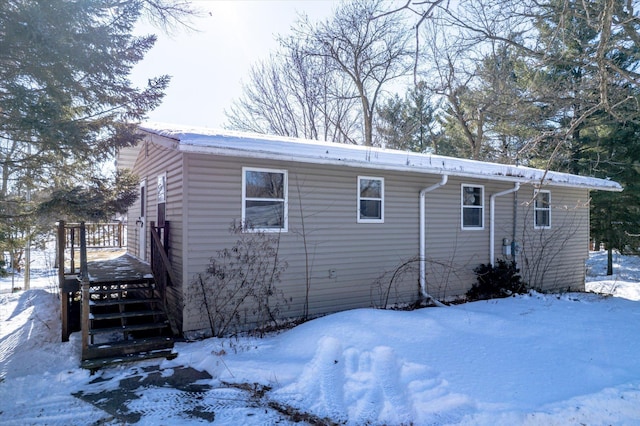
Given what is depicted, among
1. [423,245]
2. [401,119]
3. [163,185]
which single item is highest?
[401,119]

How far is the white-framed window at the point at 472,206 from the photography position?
9.21m

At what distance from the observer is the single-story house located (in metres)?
5.96

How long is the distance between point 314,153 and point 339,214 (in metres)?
1.42

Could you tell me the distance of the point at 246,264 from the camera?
6309 millimetres

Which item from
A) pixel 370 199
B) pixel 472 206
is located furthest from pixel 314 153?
pixel 472 206

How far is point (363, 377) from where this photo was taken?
4.13 meters

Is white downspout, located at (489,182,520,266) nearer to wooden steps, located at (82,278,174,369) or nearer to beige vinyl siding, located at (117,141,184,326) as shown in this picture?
beige vinyl siding, located at (117,141,184,326)

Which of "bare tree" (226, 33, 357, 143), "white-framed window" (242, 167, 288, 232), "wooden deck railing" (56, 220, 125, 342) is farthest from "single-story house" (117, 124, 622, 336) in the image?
"bare tree" (226, 33, 357, 143)

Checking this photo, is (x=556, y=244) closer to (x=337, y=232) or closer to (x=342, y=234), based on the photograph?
(x=342, y=234)

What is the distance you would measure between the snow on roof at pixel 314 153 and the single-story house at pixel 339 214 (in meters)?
0.02

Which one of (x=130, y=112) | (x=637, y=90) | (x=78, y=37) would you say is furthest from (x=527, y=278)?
(x=78, y=37)

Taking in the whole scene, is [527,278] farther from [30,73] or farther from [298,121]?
[298,121]

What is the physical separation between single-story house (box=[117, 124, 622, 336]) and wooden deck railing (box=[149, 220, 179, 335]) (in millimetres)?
138

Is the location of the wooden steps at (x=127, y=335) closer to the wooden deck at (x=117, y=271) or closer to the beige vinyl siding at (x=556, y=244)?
the wooden deck at (x=117, y=271)
